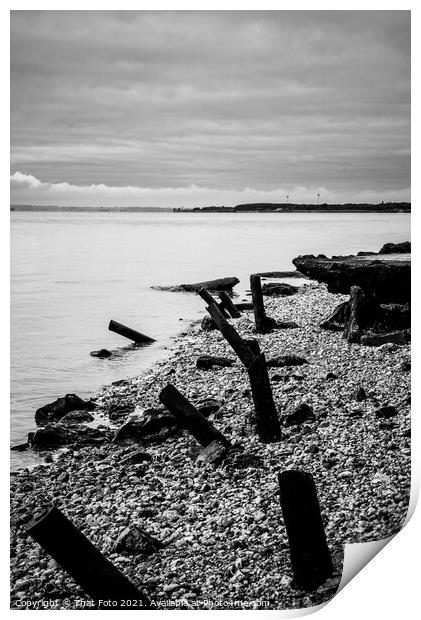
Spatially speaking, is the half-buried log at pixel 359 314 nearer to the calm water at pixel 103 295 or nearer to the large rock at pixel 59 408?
the calm water at pixel 103 295

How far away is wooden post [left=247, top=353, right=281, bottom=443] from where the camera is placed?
19.2 feet

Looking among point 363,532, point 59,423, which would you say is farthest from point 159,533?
point 59,423

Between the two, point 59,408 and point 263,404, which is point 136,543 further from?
point 59,408

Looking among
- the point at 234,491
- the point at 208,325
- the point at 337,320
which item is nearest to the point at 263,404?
the point at 234,491

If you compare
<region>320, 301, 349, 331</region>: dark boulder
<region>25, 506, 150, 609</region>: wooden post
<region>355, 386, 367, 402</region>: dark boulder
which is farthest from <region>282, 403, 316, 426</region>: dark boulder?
<region>320, 301, 349, 331</region>: dark boulder

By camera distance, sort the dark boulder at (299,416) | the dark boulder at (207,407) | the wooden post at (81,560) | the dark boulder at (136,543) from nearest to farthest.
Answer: the wooden post at (81,560)
the dark boulder at (136,543)
the dark boulder at (299,416)
the dark boulder at (207,407)

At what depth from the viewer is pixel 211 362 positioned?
8977 mm

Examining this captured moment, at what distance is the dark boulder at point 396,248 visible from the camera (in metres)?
9.30

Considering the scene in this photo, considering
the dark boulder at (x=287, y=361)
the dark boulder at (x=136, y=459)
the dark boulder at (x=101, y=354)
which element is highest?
the dark boulder at (x=287, y=361)

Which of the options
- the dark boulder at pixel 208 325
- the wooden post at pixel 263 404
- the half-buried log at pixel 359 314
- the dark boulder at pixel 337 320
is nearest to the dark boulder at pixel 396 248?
the half-buried log at pixel 359 314

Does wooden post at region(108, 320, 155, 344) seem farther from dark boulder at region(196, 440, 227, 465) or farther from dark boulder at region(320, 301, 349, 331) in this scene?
dark boulder at region(196, 440, 227, 465)

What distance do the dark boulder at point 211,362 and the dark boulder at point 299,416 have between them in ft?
9.01

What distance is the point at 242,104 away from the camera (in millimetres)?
6320
